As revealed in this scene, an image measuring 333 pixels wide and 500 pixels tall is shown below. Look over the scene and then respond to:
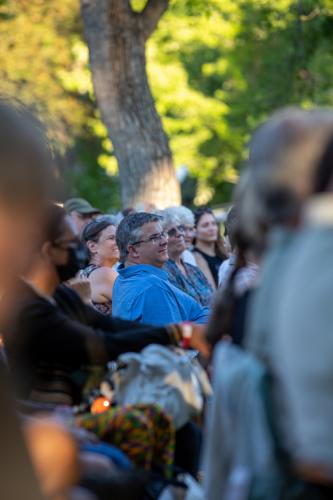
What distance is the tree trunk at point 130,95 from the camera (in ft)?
43.2

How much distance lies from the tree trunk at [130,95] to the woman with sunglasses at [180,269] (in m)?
3.57

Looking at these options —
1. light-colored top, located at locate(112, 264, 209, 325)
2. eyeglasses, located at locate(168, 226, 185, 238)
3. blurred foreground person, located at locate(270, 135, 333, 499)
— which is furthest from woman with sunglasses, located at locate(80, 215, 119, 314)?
blurred foreground person, located at locate(270, 135, 333, 499)

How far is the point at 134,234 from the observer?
307 inches

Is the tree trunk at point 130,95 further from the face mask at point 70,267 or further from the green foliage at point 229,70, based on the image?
the face mask at point 70,267

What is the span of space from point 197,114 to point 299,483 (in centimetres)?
2413

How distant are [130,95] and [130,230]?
229 inches

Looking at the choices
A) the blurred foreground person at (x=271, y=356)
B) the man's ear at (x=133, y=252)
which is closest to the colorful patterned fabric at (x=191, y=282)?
the man's ear at (x=133, y=252)

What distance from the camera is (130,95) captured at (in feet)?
43.9

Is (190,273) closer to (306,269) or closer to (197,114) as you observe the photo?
(306,269)

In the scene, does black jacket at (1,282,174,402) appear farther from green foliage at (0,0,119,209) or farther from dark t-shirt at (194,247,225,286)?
green foliage at (0,0,119,209)

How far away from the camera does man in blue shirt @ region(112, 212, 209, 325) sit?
272 inches

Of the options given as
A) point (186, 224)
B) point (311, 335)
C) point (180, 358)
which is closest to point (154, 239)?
point (186, 224)

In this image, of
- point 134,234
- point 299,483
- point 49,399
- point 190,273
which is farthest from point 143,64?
point 299,483

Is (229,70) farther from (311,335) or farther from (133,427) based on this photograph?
(311,335)
